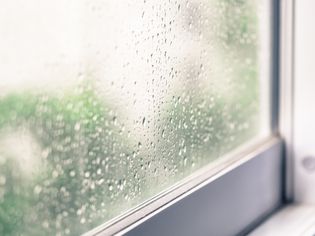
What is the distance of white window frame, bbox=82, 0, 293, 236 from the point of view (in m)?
0.75

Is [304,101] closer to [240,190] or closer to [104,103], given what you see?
[240,190]

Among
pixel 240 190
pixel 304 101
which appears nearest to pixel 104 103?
pixel 240 190

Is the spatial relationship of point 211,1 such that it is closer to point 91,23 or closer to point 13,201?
point 91,23

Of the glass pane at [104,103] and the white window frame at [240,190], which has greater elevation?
the glass pane at [104,103]

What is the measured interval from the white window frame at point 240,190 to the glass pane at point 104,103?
0.02 meters

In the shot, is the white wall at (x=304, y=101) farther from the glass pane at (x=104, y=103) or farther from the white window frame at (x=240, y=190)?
the glass pane at (x=104, y=103)

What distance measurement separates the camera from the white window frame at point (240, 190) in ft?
2.45

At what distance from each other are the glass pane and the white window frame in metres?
0.02

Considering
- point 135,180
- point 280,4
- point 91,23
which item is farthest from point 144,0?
point 280,4

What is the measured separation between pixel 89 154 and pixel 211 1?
312mm

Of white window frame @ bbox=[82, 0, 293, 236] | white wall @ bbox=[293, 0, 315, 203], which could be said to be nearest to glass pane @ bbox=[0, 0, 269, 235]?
white window frame @ bbox=[82, 0, 293, 236]

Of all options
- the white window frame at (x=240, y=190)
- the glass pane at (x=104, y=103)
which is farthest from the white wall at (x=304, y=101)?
the glass pane at (x=104, y=103)

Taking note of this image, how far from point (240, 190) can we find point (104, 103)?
1.05ft

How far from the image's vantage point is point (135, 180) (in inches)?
29.3
